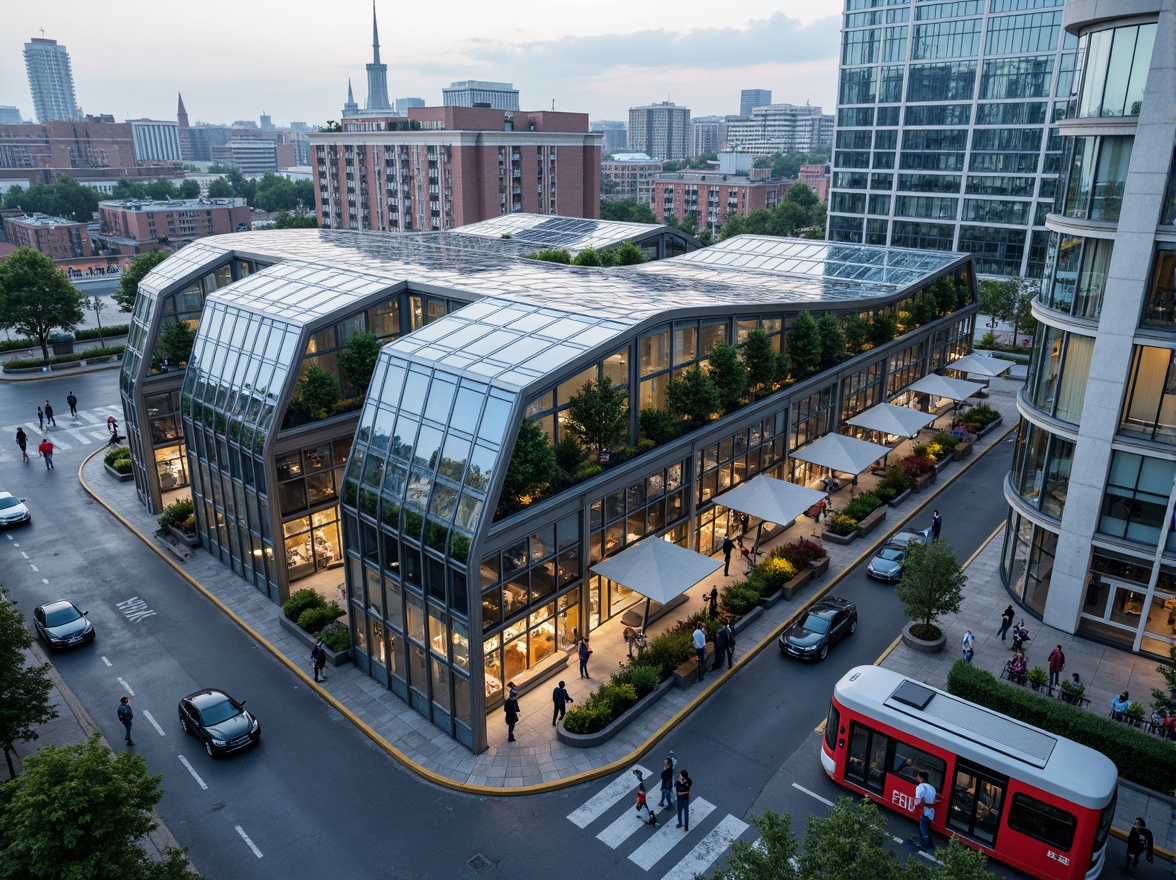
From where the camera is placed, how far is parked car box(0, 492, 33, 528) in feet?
122

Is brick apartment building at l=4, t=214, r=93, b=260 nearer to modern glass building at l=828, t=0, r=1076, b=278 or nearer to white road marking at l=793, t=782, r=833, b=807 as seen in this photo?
modern glass building at l=828, t=0, r=1076, b=278

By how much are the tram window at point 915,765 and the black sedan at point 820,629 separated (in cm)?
709

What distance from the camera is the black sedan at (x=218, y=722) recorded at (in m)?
22.5

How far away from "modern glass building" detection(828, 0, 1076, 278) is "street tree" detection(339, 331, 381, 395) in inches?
2956

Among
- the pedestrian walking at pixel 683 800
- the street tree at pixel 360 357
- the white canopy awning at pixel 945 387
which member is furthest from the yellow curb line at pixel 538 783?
the white canopy awning at pixel 945 387

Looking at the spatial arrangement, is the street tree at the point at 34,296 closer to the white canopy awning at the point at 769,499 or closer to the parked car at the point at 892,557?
the white canopy awning at the point at 769,499

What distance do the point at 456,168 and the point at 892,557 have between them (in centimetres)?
8563

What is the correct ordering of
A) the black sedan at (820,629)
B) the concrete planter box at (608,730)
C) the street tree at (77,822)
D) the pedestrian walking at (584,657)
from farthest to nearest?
the black sedan at (820,629) < the pedestrian walking at (584,657) < the concrete planter box at (608,730) < the street tree at (77,822)

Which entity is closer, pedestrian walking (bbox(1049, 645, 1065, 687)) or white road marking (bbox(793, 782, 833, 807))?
white road marking (bbox(793, 782, 833, 807))

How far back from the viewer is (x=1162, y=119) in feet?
76.5

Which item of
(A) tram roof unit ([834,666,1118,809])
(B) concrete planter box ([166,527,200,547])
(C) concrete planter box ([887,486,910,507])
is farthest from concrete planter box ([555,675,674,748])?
(B) concrete planter box ([166,527,200,547])

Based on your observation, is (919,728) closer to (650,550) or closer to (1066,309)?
(650,550)

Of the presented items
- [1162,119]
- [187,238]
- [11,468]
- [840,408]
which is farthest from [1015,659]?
[187,238]

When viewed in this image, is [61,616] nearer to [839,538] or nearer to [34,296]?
[839,538]
